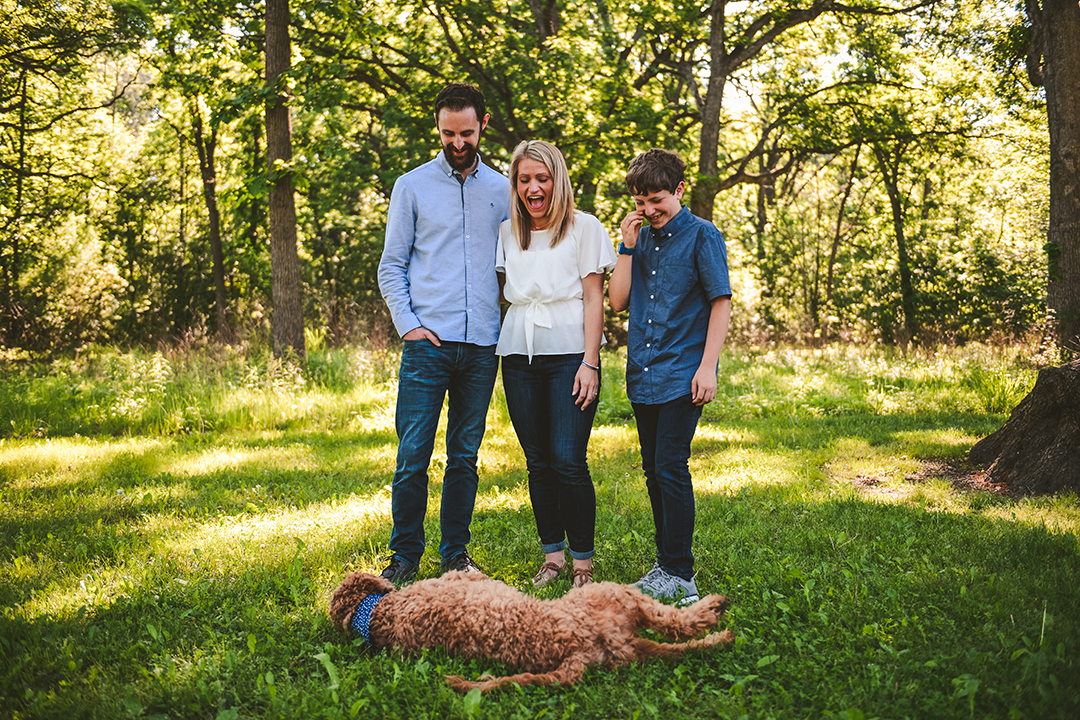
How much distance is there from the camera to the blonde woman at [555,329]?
3.36 meters

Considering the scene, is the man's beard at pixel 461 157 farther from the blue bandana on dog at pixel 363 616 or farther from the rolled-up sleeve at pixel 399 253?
the blue bandana on dog at pixel 363 616

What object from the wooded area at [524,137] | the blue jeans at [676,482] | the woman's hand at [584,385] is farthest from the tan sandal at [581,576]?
the wooded area at [524,137]

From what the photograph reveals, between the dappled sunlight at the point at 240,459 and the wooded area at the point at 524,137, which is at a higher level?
the wooded area at the point at 524,137

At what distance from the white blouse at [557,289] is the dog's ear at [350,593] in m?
1.24

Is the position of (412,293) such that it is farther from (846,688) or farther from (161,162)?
(161,162)

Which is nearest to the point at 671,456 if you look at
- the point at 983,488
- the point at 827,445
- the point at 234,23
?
the point at 983,488

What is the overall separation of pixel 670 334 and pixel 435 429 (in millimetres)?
1299

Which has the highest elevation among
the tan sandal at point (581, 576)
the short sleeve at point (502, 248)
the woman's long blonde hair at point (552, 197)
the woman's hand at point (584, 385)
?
the woman's long blonde hair at point (552, 197)

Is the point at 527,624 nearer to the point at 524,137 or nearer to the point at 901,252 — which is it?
the point at 524,137

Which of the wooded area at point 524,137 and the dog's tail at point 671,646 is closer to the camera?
the dog's tail at point 671,646

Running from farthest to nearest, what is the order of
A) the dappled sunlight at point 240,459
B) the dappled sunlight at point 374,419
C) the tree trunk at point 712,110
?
1. the tree trunk at point 712,110
2. the dappled sunlight at point 374,419
3. the dappled sunlight at point 240,459

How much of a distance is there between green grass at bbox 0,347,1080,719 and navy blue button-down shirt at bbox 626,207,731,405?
1.05m

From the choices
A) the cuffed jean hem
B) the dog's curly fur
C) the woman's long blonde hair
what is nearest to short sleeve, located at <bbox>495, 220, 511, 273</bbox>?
the woman's long blonde hair

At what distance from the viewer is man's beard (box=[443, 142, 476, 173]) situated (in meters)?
3.61
